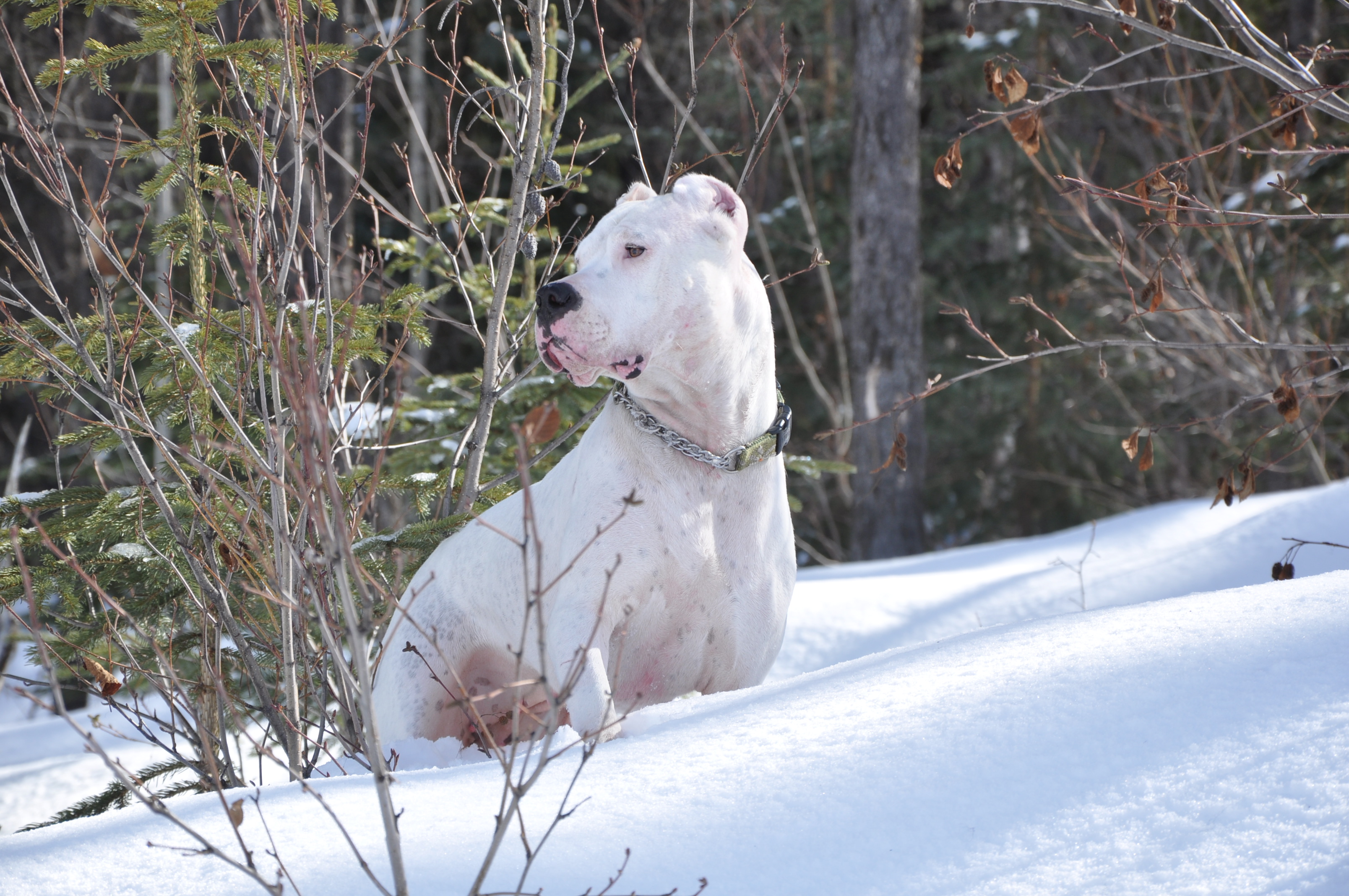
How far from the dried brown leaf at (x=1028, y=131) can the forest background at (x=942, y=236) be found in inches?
231

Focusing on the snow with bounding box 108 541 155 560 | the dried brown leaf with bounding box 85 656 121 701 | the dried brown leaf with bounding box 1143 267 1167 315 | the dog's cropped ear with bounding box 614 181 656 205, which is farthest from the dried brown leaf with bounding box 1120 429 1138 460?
the snow with bounding box 108 541 155 560

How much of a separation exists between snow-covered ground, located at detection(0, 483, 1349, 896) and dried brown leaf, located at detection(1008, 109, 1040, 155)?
1.23m

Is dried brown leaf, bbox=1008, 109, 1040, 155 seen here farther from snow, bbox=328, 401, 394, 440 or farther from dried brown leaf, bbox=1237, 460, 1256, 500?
snow, bbox=328, 401, 394, 440

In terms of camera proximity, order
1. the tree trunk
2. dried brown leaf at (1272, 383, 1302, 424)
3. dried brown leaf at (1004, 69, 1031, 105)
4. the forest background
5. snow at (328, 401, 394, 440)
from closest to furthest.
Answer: dried brown leaf at (1272, 383, 1302, 424)
dried brown leaf at (1004, 69, 1031, 105)
snow at (328, 401, 394, 440)
the tree trunk
the forest background

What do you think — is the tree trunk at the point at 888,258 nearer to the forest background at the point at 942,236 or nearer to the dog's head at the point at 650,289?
the forest background at the point at 942,236

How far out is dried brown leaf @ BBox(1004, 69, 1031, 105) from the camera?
115 inches

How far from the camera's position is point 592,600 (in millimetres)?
2504

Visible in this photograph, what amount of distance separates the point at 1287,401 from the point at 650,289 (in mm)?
1645

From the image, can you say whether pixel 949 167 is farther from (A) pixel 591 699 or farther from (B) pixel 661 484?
(A) pixel 591 699

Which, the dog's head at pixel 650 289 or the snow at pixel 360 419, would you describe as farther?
the snow at pixel 360 419

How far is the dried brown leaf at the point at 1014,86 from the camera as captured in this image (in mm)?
2928

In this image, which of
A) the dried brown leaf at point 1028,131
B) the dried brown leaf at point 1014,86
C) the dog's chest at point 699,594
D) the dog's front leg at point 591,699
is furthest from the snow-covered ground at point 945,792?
the dried brown leaf at point 1014,86

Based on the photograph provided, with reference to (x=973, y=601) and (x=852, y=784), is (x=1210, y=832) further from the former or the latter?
(x=973, y=601)

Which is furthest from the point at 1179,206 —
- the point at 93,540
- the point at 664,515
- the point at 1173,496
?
the point at 1173,496
